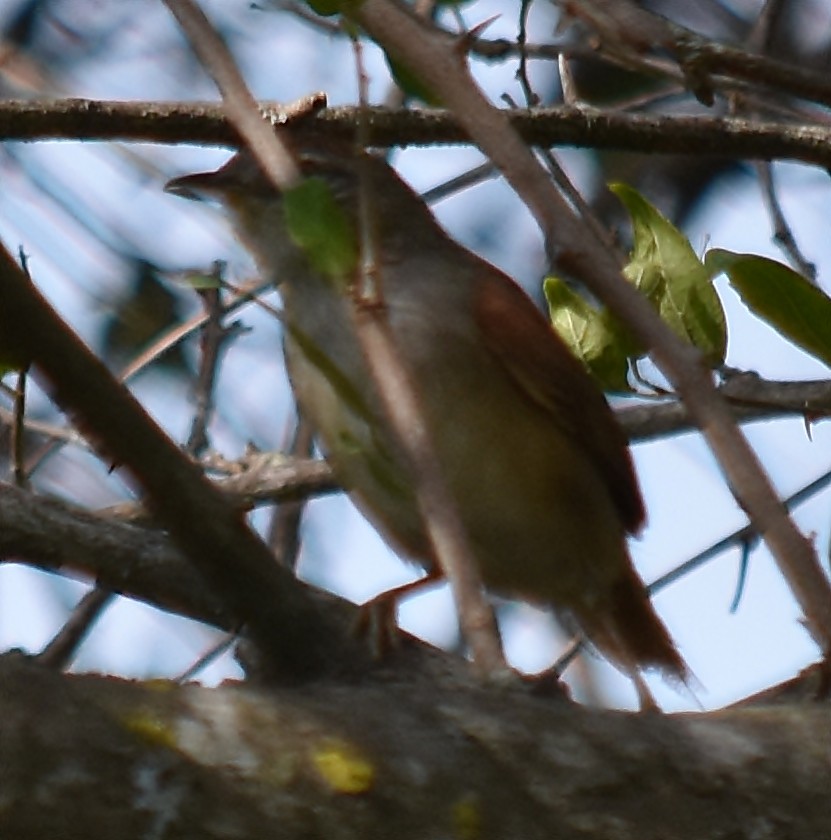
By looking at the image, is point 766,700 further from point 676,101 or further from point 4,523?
point 676,101

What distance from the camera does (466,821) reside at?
70.2 inches

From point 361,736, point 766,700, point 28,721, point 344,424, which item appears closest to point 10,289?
point 28,721

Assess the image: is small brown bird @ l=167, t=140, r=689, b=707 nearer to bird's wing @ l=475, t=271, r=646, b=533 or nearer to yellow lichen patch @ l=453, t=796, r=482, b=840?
bird's wing @ l=475, t=271, r=646, b=533

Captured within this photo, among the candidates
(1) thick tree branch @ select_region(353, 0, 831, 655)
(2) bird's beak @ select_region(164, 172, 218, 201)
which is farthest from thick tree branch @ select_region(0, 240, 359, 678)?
(2) bird's beak @ select_region(164, 172, 218, 201)

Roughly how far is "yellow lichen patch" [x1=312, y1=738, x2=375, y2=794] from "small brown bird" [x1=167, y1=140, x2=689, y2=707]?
1317mm

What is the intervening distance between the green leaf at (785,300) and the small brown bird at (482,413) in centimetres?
95

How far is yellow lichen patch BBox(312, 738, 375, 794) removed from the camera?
5.74 ft

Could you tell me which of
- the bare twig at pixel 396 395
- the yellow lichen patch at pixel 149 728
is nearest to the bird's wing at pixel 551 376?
the bare twig at pixel 396 395

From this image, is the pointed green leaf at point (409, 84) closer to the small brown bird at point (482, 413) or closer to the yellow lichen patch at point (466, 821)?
the small brown bird at point (482, 413)

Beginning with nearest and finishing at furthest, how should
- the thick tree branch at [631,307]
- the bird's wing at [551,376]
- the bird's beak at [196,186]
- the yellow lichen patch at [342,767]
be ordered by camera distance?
1. the thick tree branch at [631,307]
2. the yellow lichen patch at [342,767]
3. the bird's wing at [551,376]
4. the bird's beak at [196,186]

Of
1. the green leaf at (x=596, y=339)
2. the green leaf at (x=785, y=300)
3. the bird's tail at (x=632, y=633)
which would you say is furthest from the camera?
the bird's tail at (x=632, y=633)

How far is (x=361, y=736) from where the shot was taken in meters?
1.81

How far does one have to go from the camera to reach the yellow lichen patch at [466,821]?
1.78 m

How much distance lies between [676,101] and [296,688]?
368cm
